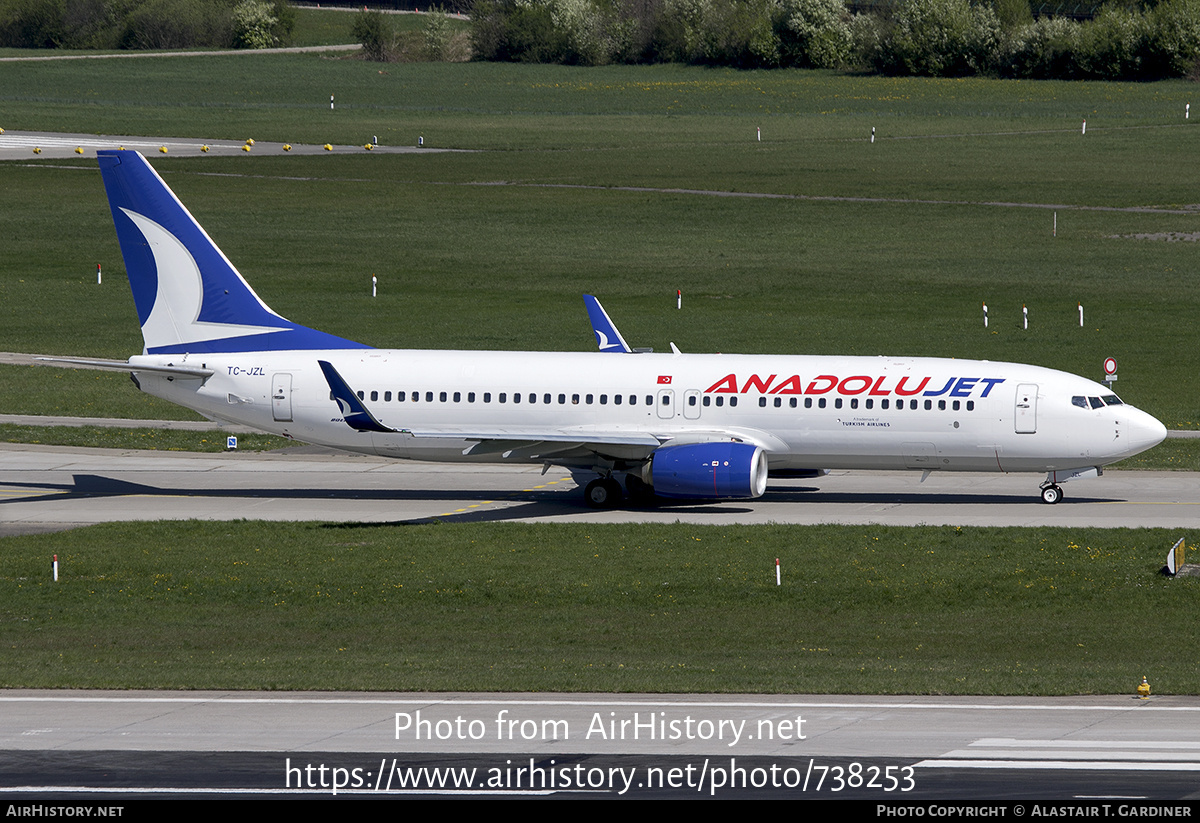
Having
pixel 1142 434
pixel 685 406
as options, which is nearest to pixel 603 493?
pixel 685 406

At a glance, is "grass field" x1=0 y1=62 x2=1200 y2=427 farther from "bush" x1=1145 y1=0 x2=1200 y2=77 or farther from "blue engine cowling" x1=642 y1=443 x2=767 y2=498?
"blue engine cowling" x1=642 y1=443 x2=767 y2=498

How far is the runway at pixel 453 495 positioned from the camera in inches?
1636

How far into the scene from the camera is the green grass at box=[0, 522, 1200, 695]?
87.6 ft

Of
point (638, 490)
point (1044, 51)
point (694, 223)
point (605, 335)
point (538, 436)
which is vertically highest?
point (1044, 51)

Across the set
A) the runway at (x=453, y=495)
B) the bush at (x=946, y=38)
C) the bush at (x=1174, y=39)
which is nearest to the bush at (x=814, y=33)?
the bush at (x=946, y=38)

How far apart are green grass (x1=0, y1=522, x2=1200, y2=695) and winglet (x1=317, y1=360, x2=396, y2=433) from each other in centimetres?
282

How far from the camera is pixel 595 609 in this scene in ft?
106

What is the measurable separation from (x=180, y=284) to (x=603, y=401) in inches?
522

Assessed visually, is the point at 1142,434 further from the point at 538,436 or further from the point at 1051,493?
the point at 538,436

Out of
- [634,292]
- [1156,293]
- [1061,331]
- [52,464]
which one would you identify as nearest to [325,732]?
[52,464]

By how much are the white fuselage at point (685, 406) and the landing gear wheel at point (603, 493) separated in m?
0.63

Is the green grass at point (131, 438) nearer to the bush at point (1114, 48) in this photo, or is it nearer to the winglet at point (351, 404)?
the winglet at point (351, 404)

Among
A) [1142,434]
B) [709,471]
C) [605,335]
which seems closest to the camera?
[709,471]

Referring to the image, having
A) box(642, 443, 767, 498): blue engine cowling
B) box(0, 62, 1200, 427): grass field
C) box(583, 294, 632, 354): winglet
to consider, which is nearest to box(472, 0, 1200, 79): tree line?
box(0, 62, 1200, 427): grass field
